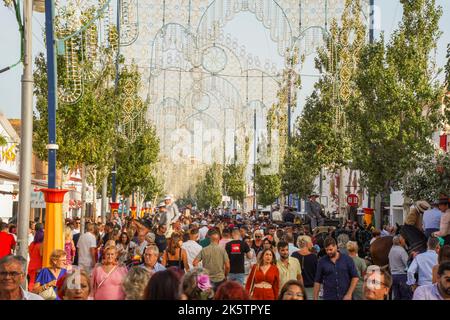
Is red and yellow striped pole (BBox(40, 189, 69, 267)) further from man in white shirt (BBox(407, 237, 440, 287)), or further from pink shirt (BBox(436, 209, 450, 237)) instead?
pink shirt (BBox(436, 209, 450, 237))

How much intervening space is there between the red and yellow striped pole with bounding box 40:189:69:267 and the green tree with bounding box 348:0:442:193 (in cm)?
1864

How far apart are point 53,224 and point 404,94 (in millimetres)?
20470

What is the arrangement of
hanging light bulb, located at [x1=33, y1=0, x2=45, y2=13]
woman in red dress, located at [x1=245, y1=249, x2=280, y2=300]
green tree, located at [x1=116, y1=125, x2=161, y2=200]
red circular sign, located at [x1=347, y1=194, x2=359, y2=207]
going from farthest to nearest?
green tree, located at [x1=116, y1=125, x2=161, y2=200]
red circular sign, located at [x1=347, y1=194, x2=359, y2=207]
hanging light bulb, located at [x1=33, y1=0, x2=45, y2=13]
woman in red dress, located at [x1=245, y1=249, x2=280, y2=300]

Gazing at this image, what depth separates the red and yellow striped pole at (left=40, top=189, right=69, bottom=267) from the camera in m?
15.4

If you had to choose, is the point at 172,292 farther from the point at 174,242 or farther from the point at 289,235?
the point at 289,235

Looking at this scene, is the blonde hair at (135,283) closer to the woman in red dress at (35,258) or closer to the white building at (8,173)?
the woman in red dress at (35,258)

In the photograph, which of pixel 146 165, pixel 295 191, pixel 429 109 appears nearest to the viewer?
pixel 429 109

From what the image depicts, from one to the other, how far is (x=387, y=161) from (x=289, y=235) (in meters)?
17.1

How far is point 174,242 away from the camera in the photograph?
50.6ft

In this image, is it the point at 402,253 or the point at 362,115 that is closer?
the point at 402,253

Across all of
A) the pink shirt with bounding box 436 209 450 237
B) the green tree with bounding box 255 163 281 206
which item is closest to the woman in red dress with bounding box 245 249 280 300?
the pink shirt with bounding box 436 209 450 237

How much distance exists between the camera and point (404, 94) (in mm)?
33281
